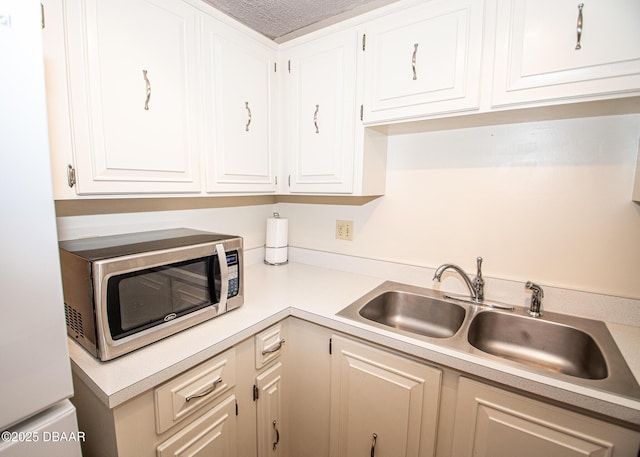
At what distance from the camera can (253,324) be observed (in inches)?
44.8

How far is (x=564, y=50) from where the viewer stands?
3.17 feet

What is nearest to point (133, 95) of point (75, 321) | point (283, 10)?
point (75, 321)

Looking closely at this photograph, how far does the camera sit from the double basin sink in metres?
0.96

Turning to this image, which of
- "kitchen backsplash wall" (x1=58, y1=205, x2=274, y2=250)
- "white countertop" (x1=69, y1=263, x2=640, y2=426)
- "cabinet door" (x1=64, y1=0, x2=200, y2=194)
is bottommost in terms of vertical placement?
"white countertop" (x1=69, y1=263, x2=640, y2=426)

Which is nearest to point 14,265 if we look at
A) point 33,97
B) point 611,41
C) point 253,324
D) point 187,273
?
point 33,97

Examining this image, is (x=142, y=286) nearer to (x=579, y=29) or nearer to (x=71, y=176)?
(x=71, y=176)

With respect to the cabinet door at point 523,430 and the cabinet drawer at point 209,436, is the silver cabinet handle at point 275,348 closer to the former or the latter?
the cabinet drawer at point 209,436

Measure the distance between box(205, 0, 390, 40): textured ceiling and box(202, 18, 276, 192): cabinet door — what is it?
0.20 metres

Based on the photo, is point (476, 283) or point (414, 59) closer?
point (414, 59)

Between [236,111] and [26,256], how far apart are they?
3.37ft

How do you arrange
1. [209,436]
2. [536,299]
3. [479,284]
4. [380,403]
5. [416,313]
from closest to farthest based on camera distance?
[209,436], [380,403], [536,299], [479,284], [416,313]

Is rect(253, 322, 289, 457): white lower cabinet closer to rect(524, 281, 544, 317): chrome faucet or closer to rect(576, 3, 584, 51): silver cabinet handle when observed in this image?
rect(524, 281, 544, 317): chrome faucet

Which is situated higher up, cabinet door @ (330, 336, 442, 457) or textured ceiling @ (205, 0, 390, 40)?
textured ceiling @ (205, 0, 390, 40)

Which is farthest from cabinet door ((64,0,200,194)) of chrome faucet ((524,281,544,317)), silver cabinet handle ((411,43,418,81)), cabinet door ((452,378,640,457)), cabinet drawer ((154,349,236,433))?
chrome faucet ((524,281,544,317))
